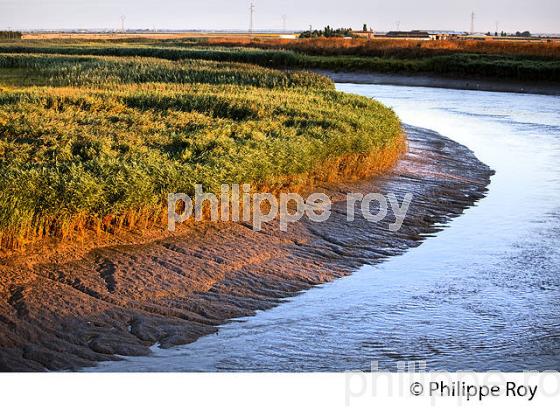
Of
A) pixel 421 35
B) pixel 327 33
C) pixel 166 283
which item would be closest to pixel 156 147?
pixel 166 283

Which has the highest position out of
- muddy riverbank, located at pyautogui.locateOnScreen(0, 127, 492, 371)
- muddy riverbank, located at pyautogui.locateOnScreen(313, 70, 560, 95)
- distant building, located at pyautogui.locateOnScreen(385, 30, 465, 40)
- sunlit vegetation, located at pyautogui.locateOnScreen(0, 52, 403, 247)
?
distant building, located at pyautogui.locateOnScreen(385, 30, 465, 40)

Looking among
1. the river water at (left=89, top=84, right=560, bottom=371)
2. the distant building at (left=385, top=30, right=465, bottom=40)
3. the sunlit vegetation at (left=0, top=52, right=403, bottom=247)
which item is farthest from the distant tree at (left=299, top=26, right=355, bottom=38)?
the river water at (left=89, top=84, right=560, bottom=371)

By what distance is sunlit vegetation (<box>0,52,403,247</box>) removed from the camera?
11219 mm

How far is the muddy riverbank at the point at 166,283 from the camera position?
344 inches

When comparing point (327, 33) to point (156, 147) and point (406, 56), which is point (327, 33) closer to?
point (406, 56)

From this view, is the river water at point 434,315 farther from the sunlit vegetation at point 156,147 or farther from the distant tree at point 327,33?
the distant tree at point 327,33

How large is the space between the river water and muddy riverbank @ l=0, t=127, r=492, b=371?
0.95 ft

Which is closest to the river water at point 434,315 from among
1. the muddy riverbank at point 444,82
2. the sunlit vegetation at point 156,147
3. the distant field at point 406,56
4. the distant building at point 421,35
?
the sunlit vegetation at point 156,147

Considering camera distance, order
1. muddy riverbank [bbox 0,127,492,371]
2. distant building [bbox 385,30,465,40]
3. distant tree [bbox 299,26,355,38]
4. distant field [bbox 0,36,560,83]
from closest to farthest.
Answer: muddy riverbank [bbox 0,127,492,371], distant field [bbox 0,36,560,83], distant building [bbox 385,30,465,40], distant tree [bbox 299,26,355,38]

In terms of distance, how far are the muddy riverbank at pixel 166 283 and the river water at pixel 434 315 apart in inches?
11.5

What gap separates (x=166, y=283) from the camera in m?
10.4

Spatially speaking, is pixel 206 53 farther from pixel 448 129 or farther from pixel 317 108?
pixel 317 108

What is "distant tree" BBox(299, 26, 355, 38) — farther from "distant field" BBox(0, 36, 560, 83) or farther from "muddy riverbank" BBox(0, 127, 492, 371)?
"muddy riverbank" BBox(0, 127, 492, 371)
